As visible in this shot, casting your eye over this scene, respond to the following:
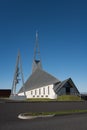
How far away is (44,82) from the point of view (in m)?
63.2

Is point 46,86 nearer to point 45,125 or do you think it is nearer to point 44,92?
point 44,92

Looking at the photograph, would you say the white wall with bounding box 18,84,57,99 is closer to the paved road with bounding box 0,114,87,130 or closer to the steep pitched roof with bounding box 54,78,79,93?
the steep pitched roof with bounding box 54,78,79,93

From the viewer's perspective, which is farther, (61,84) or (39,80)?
(39,80)

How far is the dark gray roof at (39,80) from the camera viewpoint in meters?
60.3

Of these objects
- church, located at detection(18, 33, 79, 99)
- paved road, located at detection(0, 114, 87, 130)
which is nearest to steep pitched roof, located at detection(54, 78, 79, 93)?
church, located at detection(18, 33, 79, 99)

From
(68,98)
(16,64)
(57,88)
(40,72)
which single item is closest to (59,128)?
(68,98)

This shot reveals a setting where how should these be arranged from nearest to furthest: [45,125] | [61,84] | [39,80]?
[45,125], [61,84], [39,80]

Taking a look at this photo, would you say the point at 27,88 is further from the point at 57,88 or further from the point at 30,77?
the point at 57,88

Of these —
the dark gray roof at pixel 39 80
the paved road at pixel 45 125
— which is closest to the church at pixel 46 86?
the dark gray roof at pixel 39 80

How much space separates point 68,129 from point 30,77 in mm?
69580

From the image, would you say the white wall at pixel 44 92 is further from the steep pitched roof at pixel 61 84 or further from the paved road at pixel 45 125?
the paved road at pixel 45 125

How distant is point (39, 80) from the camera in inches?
2704

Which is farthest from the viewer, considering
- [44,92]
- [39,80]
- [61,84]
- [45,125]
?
[39,80]

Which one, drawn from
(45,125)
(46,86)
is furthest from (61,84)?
(45,125)
